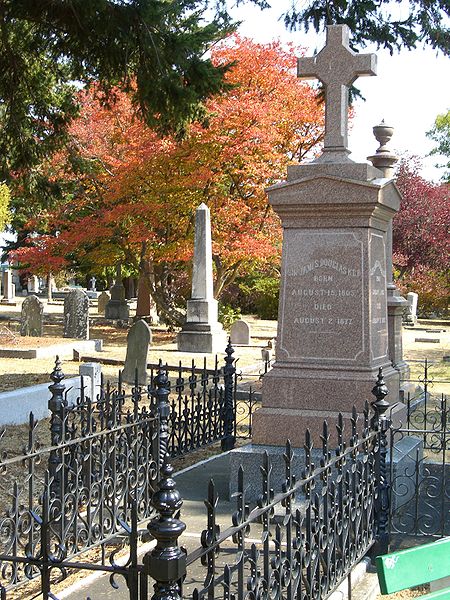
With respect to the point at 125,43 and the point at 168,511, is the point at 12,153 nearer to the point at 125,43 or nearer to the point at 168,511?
the point at 125,43

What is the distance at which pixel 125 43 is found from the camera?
11.1m

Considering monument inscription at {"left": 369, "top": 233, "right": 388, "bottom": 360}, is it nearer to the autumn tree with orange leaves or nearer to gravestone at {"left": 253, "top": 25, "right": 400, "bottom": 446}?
gravestone at {"left": 253, "top": 25, "right": 400, "bottom": 446}

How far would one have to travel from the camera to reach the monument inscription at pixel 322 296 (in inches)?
290

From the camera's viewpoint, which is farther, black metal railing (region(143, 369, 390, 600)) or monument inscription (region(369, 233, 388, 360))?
monument inscription (region(369, 233, 388, 360))

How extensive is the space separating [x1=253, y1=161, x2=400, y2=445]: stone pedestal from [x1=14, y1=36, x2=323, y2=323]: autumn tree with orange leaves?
605 inches

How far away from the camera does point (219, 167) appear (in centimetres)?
2403

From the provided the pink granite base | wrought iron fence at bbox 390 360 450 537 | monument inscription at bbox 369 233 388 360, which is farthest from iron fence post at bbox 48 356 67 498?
monument inscription at bbox 369 233 388 360

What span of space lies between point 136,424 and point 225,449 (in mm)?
3340

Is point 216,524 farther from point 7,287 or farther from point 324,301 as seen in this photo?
point 7,287

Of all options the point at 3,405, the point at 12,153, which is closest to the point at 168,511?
the point at 3,405

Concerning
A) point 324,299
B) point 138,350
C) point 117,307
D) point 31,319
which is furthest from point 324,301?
point 117,307

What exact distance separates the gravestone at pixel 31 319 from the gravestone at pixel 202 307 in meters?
4.84

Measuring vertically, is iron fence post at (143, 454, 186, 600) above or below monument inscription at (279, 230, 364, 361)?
below

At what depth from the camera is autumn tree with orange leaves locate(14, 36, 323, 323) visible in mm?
23375
